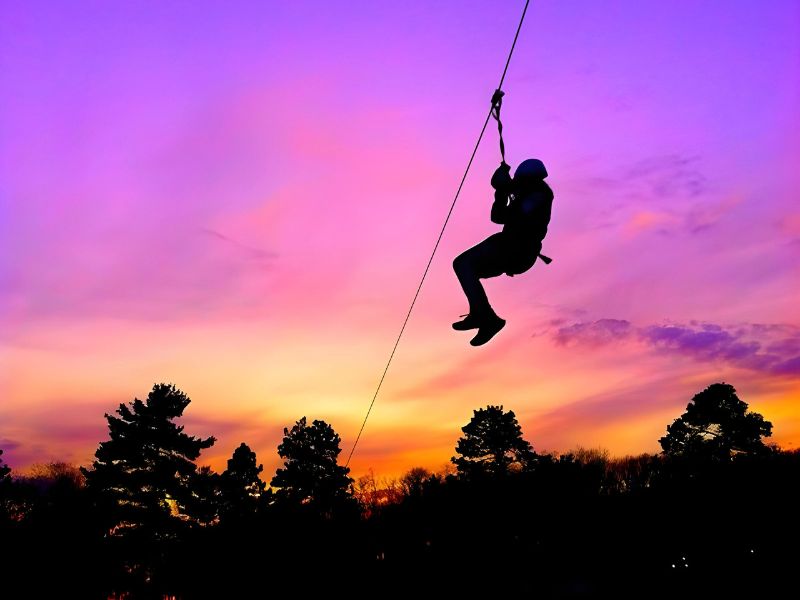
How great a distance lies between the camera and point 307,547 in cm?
1345

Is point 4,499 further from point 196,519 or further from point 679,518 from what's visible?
point 679,518

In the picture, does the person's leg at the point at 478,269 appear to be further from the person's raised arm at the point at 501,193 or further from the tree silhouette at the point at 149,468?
the tree silhouette at the point at 149,468

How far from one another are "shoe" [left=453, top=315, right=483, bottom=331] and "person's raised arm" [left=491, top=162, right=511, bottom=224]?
45.1 inches

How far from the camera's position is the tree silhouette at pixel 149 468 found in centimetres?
3359

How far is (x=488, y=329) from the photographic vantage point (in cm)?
613

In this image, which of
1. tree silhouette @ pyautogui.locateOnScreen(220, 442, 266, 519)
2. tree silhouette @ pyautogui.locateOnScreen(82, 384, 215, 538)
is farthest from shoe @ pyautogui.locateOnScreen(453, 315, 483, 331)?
tree silhouette @ pyautogui.locateOnScreen(220, 442, 266, 519)

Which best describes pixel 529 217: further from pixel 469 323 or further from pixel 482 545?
pixel 482 545

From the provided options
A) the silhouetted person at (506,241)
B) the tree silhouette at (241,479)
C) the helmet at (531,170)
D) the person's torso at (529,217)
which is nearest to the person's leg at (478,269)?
the silhouetted person at (506,241)

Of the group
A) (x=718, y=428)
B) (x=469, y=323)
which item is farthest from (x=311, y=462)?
(x=469, y=323)

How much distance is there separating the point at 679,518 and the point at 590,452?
52747mm

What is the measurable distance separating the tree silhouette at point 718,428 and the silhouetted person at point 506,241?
35812 millimetres

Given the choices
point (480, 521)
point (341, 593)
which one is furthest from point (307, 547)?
point (480, 521)

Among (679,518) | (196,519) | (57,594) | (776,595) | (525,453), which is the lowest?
(776,595)

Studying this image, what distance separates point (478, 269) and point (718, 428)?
38.9 metres
